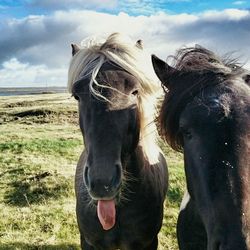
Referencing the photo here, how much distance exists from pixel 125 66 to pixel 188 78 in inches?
27.9

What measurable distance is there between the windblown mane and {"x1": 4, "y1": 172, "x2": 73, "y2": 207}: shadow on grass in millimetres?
5622

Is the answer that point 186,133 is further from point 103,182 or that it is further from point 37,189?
point 37,189

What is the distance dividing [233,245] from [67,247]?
4725 millimetres

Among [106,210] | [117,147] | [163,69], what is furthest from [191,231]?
[163,69]

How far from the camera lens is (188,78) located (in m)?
3.79

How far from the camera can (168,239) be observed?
731cm

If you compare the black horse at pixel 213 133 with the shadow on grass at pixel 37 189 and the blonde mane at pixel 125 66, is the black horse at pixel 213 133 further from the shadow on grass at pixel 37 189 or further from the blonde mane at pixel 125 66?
the shadow on grass at pixel 37 189

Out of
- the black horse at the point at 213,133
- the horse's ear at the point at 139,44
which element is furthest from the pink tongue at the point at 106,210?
the horse's ear at the point at 139,44

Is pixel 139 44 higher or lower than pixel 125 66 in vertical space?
higher

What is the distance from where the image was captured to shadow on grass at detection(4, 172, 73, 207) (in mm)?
9203

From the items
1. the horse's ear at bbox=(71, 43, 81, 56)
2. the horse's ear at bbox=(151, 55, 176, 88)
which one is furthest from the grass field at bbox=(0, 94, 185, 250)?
the horse's ear at bbox=(151, 55, 176, 88)

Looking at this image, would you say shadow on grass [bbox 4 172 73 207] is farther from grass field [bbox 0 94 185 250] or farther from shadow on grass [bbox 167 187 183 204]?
shadow on grass [bbox 167 187 183 204]

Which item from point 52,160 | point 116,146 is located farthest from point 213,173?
point 52,160

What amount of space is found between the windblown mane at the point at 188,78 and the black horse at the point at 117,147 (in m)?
0.37
